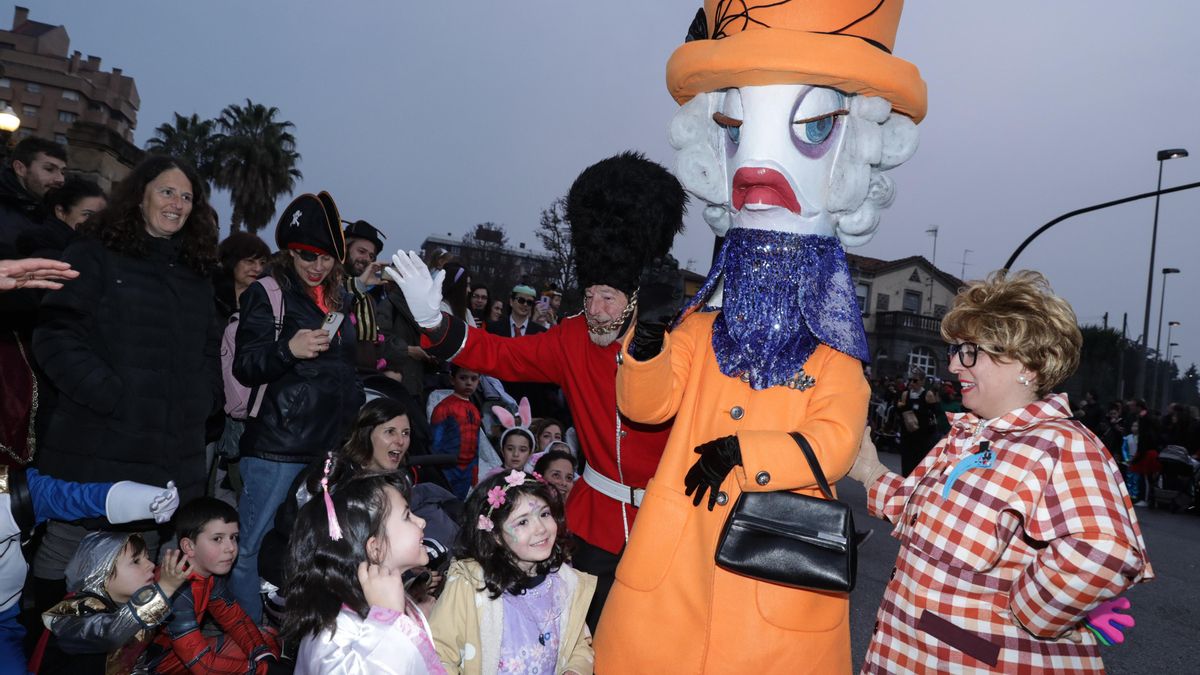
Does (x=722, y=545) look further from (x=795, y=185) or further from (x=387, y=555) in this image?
(x=795, y=185)

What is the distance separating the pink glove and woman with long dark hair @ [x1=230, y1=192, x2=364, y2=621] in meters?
3.03

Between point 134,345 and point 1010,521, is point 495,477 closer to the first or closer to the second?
point 134,345

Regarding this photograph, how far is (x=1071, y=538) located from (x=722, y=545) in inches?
33.2

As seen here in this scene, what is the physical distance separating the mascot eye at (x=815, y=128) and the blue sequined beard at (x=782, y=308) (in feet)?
1.03

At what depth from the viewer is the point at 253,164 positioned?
3144cm

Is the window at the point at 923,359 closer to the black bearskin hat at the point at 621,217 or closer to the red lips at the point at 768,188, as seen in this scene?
the black bearskin hat at the point at 621,217

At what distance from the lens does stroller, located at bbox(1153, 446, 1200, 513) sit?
1341 cm

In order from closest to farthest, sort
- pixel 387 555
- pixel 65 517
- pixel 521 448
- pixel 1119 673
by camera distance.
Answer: pixel 387 555
pixel 65 517
pixel 1119 673
pixel 521 448

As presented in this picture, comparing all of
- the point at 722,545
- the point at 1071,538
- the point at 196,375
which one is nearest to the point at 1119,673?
the point at 1071,538

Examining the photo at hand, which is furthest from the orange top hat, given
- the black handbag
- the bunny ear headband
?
the bunny ear headband

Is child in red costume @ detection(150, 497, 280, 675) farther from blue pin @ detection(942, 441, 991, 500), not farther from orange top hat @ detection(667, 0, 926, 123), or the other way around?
blue pin @ detection(942, 441, 991, 500)

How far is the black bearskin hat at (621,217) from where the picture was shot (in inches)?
113

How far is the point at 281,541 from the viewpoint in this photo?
3.64 m

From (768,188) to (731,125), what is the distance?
32 cm
